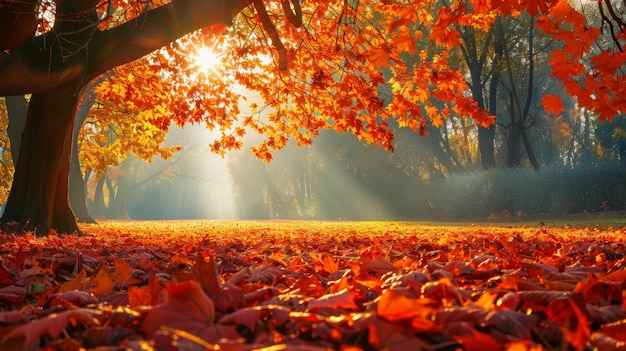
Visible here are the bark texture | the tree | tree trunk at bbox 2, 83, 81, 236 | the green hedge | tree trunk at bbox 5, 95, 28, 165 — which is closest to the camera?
the tree

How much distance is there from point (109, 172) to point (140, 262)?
143ft

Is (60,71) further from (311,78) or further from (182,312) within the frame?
(182,312)

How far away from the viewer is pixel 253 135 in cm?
5144

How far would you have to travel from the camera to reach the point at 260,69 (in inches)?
395

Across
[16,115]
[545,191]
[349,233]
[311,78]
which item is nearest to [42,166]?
[311,78]

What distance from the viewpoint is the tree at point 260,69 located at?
4.81 meters

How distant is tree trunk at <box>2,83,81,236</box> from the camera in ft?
23.8

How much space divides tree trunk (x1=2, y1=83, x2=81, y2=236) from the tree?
2 cm

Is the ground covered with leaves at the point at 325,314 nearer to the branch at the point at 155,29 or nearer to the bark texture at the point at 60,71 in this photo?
the bark texture at the point at 60,71

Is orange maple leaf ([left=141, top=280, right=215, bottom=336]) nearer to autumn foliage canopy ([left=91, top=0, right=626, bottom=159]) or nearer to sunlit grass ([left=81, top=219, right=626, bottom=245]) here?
sunlit grass ([left=81, top=219, right=626, bottom=245])

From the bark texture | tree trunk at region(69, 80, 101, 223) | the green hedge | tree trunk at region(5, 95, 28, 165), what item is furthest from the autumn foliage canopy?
the green hedge

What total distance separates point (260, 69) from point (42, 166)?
14.5 feet

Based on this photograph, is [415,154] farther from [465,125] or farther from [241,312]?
[241,312]

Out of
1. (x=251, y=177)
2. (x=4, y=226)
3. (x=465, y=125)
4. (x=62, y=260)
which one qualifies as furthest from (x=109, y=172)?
(x=62, y=260)
